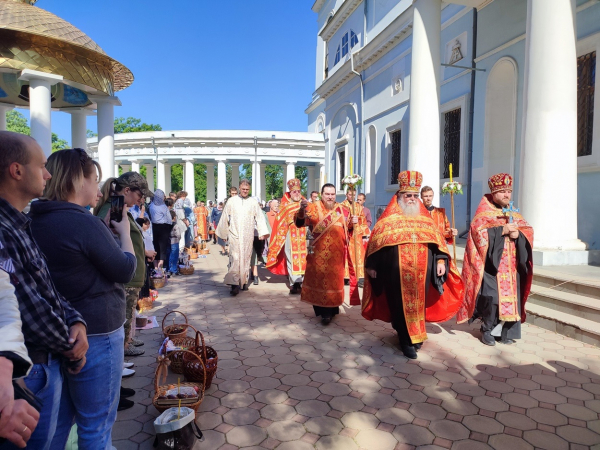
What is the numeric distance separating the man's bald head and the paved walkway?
2.11 m

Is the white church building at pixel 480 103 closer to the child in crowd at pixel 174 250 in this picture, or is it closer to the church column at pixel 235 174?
the child in crowd at pixel 174 250

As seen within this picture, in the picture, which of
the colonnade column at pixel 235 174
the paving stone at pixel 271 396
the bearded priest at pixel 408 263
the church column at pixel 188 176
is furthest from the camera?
the colonnade column at pixel 235 174

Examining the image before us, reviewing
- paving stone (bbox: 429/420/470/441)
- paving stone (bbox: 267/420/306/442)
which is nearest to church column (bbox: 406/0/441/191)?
paving stone (bbox: 429/420/470/441)

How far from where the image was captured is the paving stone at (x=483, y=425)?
2920 mm

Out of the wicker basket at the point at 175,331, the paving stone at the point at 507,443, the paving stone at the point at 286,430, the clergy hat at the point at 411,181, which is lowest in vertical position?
the paving stone at the point at 507,443

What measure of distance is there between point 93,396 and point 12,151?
3.61 ft

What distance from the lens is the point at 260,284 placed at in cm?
838

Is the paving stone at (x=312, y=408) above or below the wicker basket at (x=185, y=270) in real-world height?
below

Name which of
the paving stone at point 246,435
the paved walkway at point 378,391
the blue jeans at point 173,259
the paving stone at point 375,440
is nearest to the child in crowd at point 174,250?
the blue jeans at point 173,259

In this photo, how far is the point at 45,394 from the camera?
1465mm

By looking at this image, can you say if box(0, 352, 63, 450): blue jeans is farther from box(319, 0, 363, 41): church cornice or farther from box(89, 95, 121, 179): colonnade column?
box(319, 0, 363, 41): church cornice

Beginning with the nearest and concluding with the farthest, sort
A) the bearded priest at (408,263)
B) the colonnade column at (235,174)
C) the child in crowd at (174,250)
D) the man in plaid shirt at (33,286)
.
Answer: the man in plaid shirt at (33,286)
the bearded priest at (408,263)
the child in crowd at (174,250)
the colonnade column at (235,174)

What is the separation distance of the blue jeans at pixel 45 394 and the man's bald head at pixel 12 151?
0.69m

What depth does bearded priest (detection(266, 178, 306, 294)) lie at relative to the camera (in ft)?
25.1
